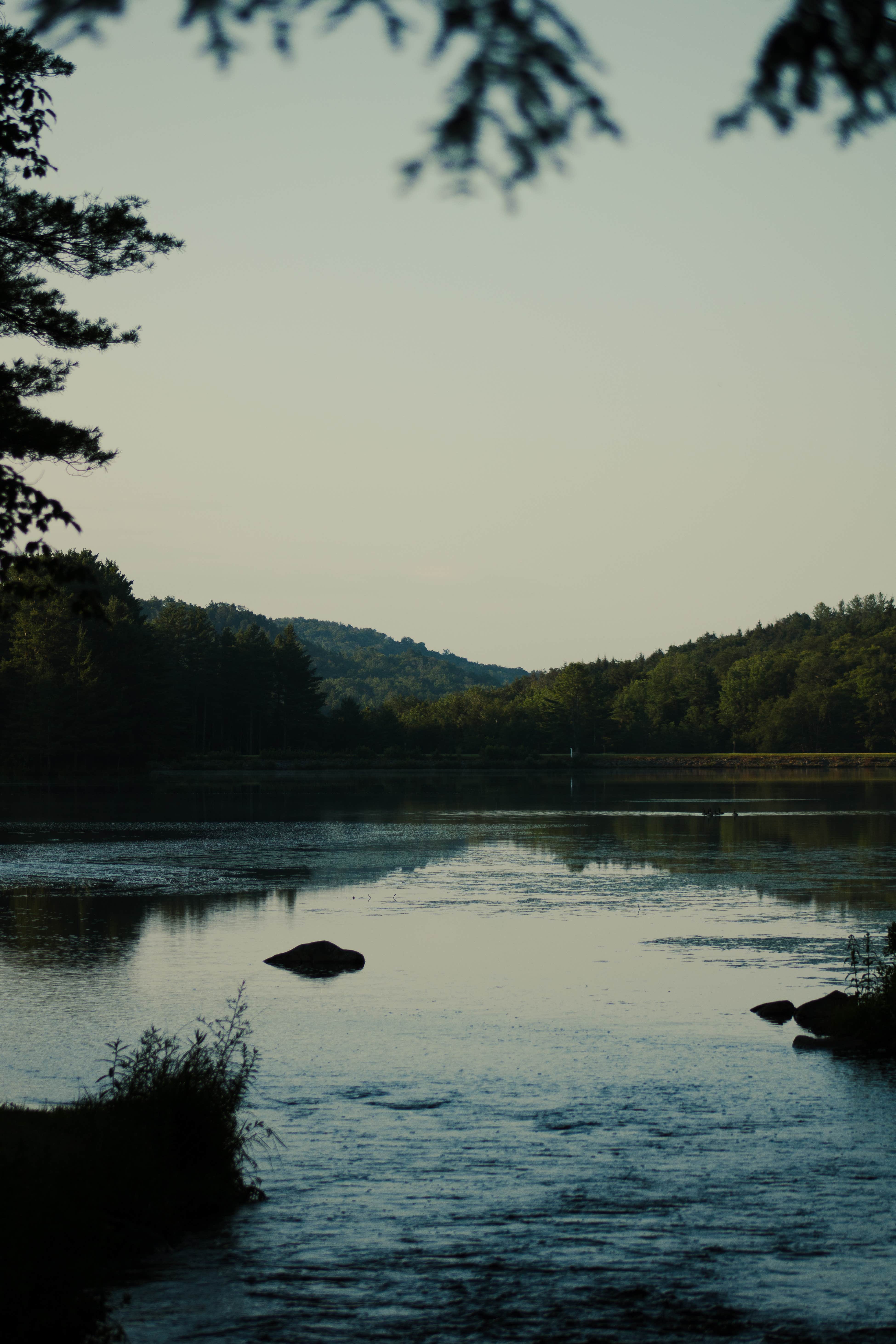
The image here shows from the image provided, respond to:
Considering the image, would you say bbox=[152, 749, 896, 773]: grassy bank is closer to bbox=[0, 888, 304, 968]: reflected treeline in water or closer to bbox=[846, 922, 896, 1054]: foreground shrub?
bbox=[0, 888, 304, 968]: reflected treeline in water

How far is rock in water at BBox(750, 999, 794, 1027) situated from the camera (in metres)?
14.6

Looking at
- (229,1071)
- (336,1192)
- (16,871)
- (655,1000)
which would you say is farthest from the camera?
(16,871)

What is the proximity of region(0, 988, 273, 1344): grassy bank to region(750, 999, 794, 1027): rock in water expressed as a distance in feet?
23.2

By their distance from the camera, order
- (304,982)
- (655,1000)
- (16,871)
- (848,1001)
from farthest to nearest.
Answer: (16,871)
(304,982)
(655,1000)
(848,1001)

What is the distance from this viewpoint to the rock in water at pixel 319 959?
17969mm

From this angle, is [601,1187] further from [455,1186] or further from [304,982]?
[304,982]

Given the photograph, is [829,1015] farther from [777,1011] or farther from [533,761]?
[533,761]

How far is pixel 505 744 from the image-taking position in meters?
140

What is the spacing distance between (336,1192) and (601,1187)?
1988 mm

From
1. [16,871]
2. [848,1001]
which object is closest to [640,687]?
[16,871]

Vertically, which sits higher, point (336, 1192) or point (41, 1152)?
point (41, 1152)

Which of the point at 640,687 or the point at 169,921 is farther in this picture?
the point at 640,687

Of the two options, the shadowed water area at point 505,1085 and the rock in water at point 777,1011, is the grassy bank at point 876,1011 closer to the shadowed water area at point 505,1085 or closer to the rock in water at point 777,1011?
the shadowed water area at point 505,1085

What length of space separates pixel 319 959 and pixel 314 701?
9932 centimetres
